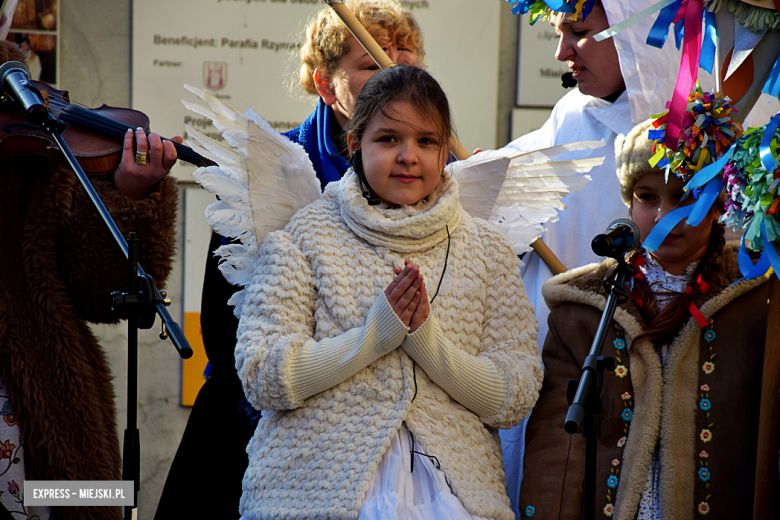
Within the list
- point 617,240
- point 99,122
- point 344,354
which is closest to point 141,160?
point 99,122

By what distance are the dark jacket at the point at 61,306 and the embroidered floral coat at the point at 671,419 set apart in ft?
3.79

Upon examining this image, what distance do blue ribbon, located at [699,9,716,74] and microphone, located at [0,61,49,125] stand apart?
4.98 ft

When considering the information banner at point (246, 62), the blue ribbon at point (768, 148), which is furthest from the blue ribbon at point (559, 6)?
the information banner at point (246, 62)

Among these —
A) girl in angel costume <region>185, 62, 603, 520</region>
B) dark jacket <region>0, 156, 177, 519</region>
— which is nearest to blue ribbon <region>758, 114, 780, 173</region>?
girl in angel costume <region>185, 62, 603, 520</region>

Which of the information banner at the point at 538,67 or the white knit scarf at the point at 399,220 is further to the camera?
the information banner at the point at 538,67

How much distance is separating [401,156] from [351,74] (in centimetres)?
75

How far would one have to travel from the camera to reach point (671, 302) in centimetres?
206

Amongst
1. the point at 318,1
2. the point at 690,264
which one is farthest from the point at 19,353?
the point at 318,1

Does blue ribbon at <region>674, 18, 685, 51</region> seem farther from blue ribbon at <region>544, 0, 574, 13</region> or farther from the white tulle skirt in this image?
the white tulle skirt

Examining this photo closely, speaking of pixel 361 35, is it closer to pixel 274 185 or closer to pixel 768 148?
pixel 274 185

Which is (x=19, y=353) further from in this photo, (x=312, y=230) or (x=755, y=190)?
(x=755, y=190)

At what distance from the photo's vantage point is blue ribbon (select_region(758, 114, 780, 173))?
1.63 meters

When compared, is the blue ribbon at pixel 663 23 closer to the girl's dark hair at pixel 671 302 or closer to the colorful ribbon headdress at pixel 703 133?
the colorful ribbon headdress at pixel 703 133

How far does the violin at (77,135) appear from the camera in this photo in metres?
2.05
